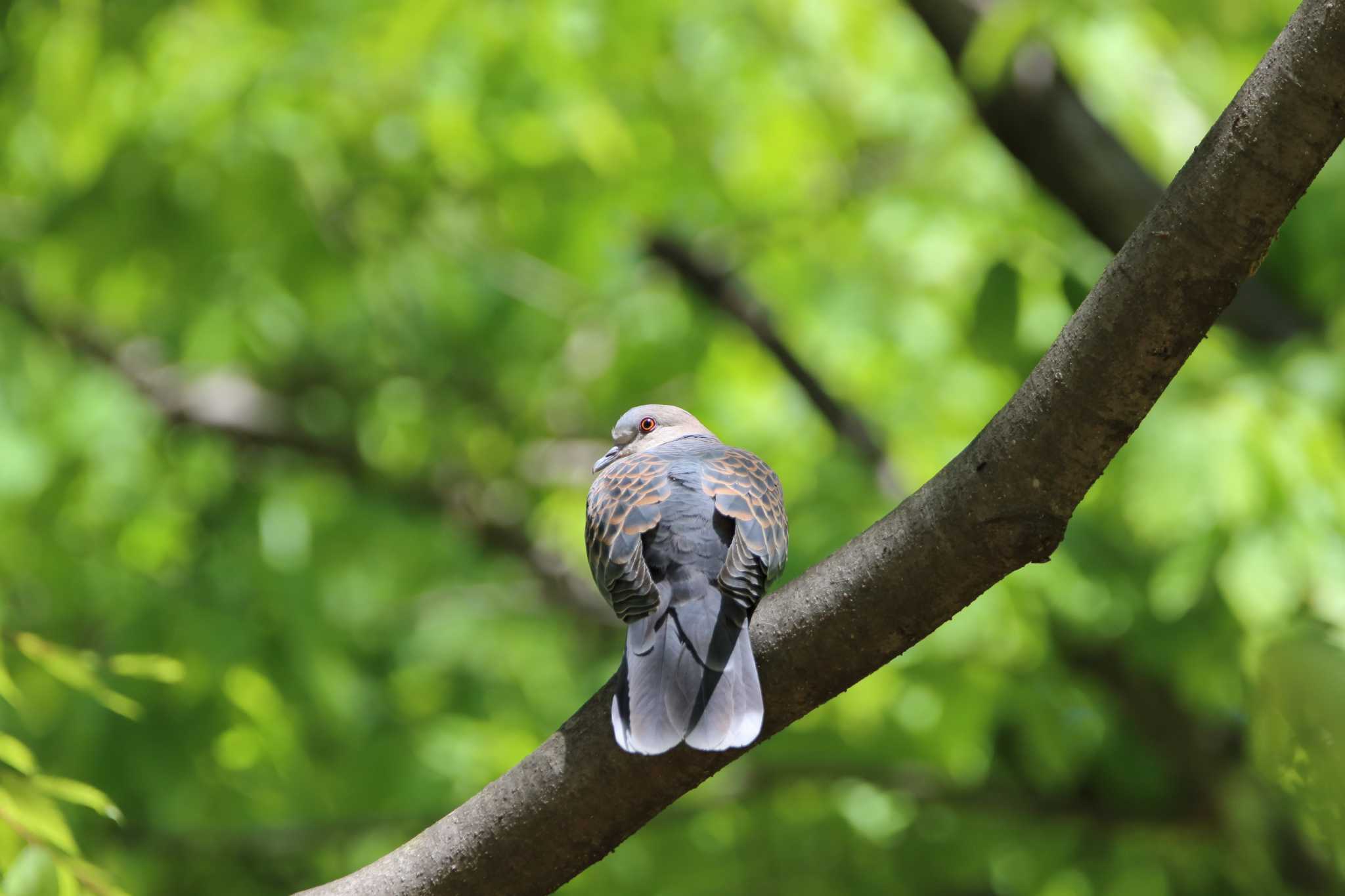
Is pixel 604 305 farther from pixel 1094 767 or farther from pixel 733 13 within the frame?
pixel 1094 767

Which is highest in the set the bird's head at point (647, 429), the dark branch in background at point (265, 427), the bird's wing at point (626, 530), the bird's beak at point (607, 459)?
the bird's wing at point (626, 530)

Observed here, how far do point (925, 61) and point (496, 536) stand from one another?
3302 millimetres

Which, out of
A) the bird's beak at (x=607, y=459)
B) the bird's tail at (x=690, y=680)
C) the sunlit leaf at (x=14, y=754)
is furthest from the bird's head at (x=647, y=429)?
the sunlit leaf at (x=14, y=754)

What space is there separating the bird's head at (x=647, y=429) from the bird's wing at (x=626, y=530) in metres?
0.50

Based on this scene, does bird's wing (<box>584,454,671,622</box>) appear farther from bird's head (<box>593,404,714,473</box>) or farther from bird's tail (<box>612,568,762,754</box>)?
bird's head (<box>593,404,714,473</box>)

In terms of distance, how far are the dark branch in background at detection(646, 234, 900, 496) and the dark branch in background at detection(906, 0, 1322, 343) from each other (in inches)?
44.0

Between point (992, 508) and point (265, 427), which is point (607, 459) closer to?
point (992, 508)

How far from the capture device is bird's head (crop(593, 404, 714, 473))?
2975 millimetres

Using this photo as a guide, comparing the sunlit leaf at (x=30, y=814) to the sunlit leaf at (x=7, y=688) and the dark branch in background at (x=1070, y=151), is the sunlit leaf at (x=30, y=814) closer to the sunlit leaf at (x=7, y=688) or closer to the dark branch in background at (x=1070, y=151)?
the sunlit leaf at (x=7, y=688)

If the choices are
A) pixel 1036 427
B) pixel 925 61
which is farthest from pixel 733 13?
pixel 1036 427

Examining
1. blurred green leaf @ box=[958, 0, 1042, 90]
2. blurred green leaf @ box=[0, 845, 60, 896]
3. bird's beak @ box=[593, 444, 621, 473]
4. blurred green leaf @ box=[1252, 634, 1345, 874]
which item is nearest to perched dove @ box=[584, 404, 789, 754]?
bird's beak @ box=[593, 444, 621, 473]

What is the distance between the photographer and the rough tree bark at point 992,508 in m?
Result: 1.55

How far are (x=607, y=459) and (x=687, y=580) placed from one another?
3.04 feet

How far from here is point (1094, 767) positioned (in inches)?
164
